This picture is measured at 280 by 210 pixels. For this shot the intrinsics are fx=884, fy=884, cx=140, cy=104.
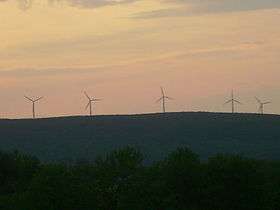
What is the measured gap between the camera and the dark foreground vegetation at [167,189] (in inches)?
2975

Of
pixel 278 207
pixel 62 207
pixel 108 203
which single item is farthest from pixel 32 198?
pixel 278 207

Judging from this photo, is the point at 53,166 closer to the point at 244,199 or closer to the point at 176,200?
the point at 176,200

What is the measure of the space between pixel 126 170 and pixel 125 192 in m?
9.71

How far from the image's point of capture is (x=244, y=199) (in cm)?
7575

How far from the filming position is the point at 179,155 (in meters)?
83.9

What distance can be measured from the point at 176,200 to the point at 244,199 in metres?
5.96

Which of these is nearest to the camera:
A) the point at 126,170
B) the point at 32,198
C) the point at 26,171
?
the point at 32,198

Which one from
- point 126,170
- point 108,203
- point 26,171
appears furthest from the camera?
point 26,171

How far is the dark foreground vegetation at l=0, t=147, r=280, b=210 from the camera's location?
7556cm

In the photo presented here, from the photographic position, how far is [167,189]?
77.8m

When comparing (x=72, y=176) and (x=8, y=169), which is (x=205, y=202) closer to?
(x=72, y=176)

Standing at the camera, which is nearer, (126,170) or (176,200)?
(176,200)

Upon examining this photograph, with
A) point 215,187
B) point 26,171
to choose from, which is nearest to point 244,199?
point 215,187

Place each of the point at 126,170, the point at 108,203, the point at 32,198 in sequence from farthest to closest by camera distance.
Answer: the point at 126,170
the point at 108,203
the point at 32,198
